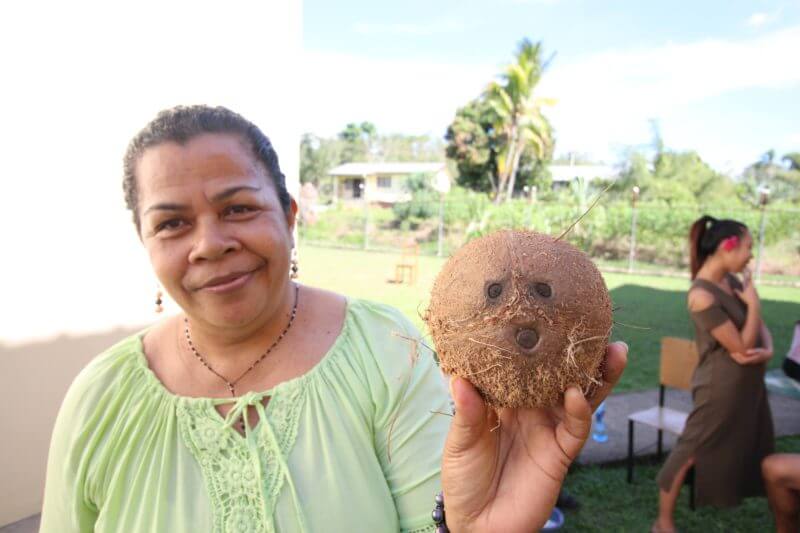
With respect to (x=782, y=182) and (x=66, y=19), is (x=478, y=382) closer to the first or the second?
(x=66, y=19)

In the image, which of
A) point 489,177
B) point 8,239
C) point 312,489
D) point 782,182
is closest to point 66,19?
point 8,239

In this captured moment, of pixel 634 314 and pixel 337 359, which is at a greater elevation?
pixel 337 359

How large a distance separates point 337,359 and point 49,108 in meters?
3.46

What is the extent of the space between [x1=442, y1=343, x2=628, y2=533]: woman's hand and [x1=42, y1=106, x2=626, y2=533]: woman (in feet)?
0.11

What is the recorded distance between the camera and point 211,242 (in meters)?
1.55

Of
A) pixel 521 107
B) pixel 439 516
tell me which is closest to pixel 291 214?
pixel 439 516

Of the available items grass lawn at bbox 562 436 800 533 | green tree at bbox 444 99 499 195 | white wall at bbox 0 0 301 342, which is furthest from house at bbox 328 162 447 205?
grass lawn at bbox 562 436 800 533

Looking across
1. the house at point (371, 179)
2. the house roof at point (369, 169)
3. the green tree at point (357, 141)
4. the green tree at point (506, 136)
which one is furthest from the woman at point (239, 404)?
the green tree at point (357, 141)

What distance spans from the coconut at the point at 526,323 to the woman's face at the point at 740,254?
2.79 meters

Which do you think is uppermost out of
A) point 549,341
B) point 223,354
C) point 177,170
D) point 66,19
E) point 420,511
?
point 66,19

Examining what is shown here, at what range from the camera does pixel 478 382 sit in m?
1.40

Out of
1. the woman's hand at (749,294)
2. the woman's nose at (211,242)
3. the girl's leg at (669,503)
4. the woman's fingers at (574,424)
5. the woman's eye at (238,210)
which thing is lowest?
the girl's leg at (669,503)

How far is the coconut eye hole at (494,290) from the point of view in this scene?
4.57 ft

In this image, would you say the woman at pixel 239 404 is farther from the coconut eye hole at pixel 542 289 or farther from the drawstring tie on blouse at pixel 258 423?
the coconut eye hole at pixel 542 289
